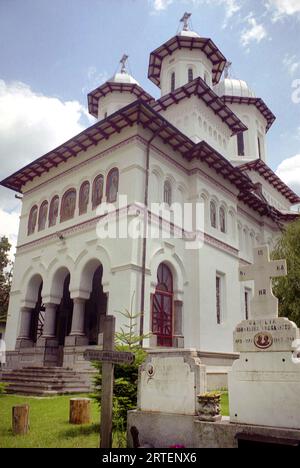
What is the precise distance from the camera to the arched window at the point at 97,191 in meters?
15.9

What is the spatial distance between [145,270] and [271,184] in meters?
16.5

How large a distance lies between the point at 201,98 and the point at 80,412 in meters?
17.3

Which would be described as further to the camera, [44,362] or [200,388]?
[44,362]

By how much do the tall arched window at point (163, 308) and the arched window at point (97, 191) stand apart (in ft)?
12.0

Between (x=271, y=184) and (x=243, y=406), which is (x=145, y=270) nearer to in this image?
(x=243, y=406)

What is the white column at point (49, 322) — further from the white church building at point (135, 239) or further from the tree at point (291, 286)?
the tree at point (291, 286)

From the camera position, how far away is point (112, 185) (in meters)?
15.6

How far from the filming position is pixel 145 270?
45.3 ft

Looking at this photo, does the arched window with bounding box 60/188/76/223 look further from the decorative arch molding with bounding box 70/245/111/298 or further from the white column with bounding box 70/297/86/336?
the white column with bounding box 70/297/86/336

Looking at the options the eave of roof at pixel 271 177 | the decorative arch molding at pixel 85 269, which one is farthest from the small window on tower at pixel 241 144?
the decorative arch molding at pixel 85 269

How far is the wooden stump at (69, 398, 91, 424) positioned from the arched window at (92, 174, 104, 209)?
30.5 feet

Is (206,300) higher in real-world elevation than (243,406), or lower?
higher
